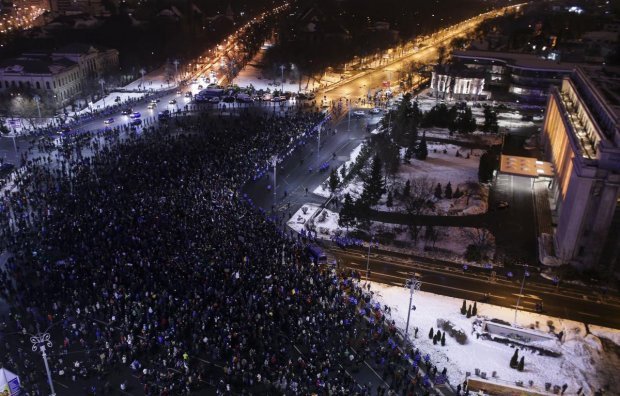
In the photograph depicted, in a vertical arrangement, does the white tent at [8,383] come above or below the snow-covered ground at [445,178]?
above

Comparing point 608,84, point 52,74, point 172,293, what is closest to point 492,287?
point 172,293

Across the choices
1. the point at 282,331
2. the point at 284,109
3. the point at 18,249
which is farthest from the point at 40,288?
the point at 284,109

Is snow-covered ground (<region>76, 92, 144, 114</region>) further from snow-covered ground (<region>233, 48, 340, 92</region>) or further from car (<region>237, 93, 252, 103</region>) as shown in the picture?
snow-covered ground (<region>233, 48, 340, 92</region>)

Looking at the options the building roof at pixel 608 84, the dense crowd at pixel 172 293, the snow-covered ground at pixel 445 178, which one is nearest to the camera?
the dense crowd at pixel 172 293

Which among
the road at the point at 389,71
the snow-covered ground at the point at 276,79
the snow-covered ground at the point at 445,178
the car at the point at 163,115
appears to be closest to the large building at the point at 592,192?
the snow-covered ground at the point at 445,178

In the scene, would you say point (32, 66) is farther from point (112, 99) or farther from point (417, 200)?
point (417, 200)

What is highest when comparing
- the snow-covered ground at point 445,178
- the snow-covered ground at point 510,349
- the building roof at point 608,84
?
the building roof at point 608,84

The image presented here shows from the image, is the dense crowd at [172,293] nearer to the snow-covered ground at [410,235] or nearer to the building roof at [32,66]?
the snow-covered ground at [410,235]
